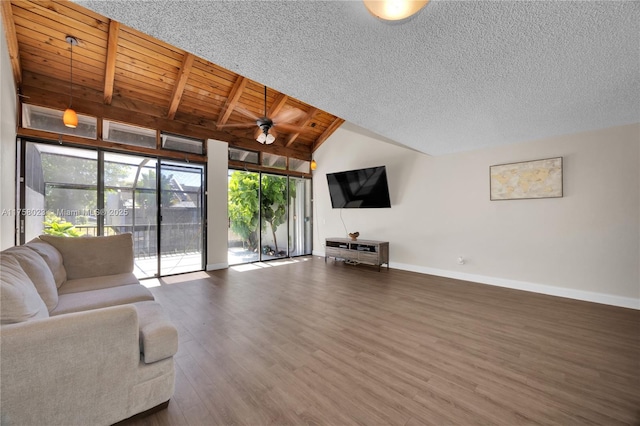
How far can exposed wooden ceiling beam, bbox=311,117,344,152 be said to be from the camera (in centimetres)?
671

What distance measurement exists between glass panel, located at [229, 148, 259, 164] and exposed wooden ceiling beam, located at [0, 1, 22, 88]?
10.9 ft

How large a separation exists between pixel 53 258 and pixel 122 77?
3.31m

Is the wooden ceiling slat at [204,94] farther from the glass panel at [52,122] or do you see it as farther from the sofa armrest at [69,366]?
the sofa armrest at [69,366]

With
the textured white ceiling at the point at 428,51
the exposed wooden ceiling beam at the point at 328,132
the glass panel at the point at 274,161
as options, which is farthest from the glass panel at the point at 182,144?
the textured white ceiling at the point at 428,51

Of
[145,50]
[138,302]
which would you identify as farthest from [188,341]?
[145,50]

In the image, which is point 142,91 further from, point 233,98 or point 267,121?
point 267,121

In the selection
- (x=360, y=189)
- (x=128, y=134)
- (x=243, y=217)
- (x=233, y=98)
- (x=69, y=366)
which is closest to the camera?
(x=69, y=366)

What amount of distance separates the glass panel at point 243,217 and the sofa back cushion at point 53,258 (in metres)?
3.38

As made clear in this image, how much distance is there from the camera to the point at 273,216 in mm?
6934

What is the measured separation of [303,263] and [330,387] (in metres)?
4.58

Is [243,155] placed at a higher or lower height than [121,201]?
higher

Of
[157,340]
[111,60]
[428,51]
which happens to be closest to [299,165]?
[111,60]

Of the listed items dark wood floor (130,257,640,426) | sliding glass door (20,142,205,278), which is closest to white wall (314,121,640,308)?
dark wood floor (130,257,640,426)

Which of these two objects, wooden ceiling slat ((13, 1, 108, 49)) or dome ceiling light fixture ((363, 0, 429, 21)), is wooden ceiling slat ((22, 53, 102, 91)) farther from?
dome ceiling light fixture ((363, 0, 429, 21))
